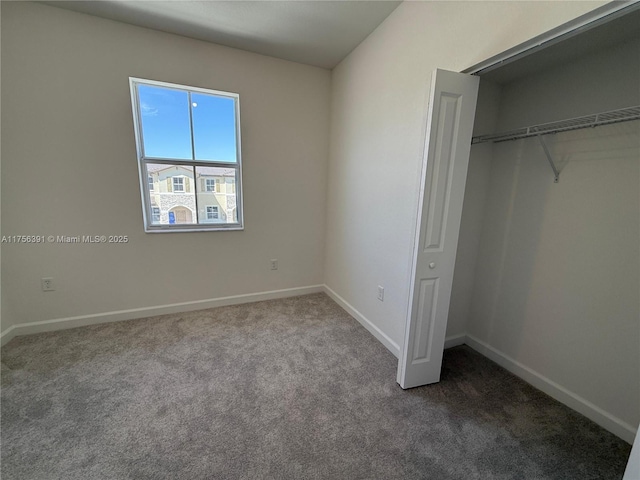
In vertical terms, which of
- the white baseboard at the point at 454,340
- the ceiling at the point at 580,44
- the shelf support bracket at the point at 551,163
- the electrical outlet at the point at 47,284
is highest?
the ceiling at the point at 580,44

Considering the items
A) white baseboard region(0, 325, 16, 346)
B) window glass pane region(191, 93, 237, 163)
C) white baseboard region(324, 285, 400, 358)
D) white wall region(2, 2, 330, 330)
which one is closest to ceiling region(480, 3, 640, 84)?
white wall region(2, 2, 330, 330)

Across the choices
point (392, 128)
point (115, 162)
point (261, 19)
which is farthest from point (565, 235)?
point (115, 162)

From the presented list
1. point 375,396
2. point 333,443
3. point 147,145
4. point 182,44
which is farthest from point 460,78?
point 147,145

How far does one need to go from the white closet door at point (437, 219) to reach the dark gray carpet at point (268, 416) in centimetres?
25

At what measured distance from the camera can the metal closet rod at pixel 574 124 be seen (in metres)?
1.35

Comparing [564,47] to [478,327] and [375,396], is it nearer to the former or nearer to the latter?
[478,327]

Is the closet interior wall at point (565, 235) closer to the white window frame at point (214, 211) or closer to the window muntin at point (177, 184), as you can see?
the white window frame at point (214, 211)

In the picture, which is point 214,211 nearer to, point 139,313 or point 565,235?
point 139,313

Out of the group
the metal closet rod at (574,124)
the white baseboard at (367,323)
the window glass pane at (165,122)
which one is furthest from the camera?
the window glass pane at (165,122)

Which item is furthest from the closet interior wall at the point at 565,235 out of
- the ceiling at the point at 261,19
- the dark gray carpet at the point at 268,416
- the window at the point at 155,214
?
the window at the point at 155,214

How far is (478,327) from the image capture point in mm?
2307

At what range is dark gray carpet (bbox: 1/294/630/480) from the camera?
130 centimetres

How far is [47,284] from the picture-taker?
2.35 meters

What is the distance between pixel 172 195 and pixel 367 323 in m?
2.40
